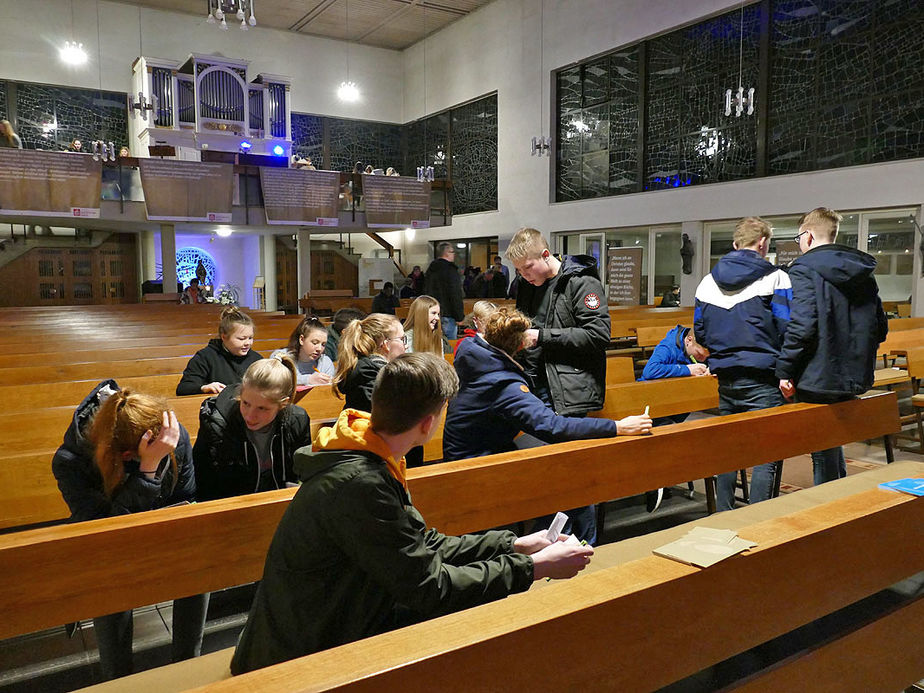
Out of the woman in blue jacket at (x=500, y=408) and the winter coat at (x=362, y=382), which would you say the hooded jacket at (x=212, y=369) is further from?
the woman in blue jacket at (x=500, y=408)

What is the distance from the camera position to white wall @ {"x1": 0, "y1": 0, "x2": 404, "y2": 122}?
625 inches

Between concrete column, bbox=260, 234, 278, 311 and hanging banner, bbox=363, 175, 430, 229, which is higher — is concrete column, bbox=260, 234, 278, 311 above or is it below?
below

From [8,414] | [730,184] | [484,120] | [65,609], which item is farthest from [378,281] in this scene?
[65,609]

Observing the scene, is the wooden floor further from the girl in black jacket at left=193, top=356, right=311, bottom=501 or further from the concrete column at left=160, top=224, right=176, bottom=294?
the concrete column at left=160, top=224, right=176, bottom=294

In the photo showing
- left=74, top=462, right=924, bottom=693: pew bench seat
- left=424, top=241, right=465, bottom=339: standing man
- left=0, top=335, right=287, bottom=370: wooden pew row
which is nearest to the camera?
left=74, top=462, right=924, bottom=693: pew bench seat

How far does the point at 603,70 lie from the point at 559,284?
12591mm

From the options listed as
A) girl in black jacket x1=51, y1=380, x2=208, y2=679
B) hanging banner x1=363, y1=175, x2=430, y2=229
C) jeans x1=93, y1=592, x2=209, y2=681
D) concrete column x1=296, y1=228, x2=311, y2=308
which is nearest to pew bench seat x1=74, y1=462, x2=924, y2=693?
jeans x1=93, y1=592, x2=209, y2=681

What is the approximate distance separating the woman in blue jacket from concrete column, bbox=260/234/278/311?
17.2m

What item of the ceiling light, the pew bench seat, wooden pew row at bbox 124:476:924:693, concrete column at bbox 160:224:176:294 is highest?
the ceiling light

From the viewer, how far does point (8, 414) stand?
3363 millimetres

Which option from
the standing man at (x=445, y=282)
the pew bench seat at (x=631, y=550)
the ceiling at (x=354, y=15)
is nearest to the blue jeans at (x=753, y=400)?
the pew bench seat at (x=631, y=550)

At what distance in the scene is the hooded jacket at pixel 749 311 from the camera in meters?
3.19

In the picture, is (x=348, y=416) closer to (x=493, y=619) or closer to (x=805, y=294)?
(x=493, y=619)

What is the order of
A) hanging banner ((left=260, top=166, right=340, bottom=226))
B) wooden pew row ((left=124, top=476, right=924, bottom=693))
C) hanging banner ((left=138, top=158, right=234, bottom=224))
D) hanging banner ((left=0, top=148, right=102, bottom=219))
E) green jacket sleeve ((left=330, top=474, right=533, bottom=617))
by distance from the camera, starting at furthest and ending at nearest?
1. hanging banner ((left=260, top=166, right=340, bottom=226))
2. hanging banner ((left=138, top=158, right=234, bottom=224))
3. hanging banner ((left=0, top=148, right=102, bottom=219))
4. green jacket sleeve ((left=330, top=474, right=533, bottom=617))
5. wooden pew row ((left=124, top=476, right=924, bottom=693))
